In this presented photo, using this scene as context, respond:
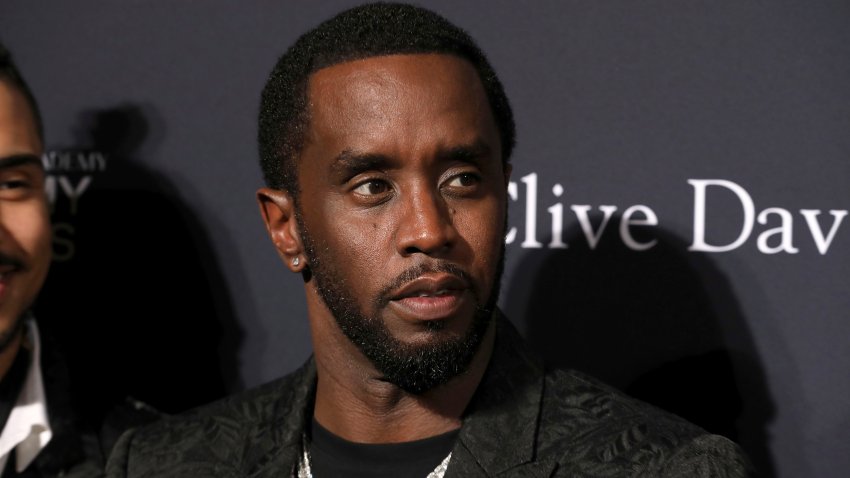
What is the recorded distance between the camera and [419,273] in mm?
1406

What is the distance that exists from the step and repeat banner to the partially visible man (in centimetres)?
24

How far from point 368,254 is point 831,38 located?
3.28ft

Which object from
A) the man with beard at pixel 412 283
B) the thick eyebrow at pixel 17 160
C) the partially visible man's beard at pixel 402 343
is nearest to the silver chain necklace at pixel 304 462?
the man with beard at pixel 412 283

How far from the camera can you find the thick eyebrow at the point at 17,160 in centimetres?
190

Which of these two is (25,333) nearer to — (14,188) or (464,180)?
(14,188)

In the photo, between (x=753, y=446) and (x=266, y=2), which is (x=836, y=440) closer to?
(x=753, y=446)

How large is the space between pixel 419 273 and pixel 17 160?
91 centimetres

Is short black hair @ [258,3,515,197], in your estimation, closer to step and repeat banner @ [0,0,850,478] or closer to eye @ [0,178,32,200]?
step and repeat banner @ [0,0,850,478]

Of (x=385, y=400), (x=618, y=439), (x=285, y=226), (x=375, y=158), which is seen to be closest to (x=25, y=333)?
(x=285, y=226)

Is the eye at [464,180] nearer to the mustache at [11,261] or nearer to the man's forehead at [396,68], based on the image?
the man's forehead at [396,68]

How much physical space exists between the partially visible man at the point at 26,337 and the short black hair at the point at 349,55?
1.82ft

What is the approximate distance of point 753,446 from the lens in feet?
6.34

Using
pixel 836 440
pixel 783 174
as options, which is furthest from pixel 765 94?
pixel 836 440

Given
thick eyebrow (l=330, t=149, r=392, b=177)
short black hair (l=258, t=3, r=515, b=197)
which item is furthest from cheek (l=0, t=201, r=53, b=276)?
thick eyebrow (l=330, t=149, r=392, b=177)
